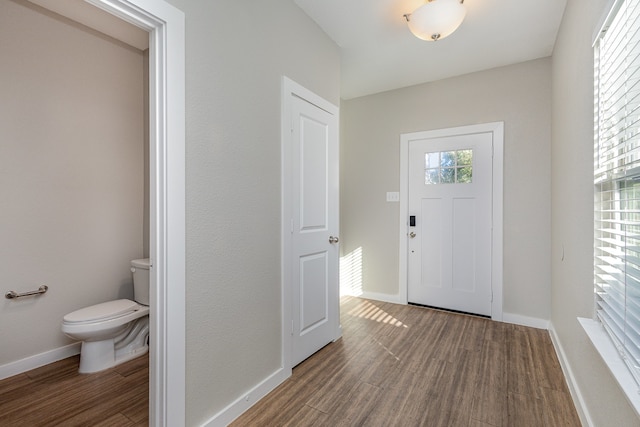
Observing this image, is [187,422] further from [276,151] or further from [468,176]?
[468,176]

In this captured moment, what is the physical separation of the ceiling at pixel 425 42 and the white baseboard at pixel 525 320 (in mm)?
2483

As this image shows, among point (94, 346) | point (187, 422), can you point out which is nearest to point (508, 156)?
point (187, 422)

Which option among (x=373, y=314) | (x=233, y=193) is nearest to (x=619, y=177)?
(x=233, y=193)

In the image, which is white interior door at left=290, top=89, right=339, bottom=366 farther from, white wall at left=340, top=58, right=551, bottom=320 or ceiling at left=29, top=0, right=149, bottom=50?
ceiling at left=29, top=0, right=149, bottom=50

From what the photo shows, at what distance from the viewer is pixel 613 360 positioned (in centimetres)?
114

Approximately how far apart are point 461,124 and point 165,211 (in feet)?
10.0

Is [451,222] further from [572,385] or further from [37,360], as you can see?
[37,360]

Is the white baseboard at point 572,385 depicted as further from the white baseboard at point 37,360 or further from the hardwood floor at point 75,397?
the white baseboard at point 37,360

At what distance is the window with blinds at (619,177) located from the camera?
1045 millimetres

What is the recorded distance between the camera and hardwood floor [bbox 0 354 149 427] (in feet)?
5.55

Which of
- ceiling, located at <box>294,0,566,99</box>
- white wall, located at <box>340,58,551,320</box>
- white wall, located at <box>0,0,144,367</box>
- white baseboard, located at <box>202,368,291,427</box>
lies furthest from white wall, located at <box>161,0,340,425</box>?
white wall, located at <box>340,58,551,320</box>

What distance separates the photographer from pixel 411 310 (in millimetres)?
3463

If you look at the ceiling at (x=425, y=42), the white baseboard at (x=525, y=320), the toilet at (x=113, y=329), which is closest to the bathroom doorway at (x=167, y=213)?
the toilet at (x=113, y=329)

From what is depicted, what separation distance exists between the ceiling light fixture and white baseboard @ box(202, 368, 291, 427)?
2.51 metres
